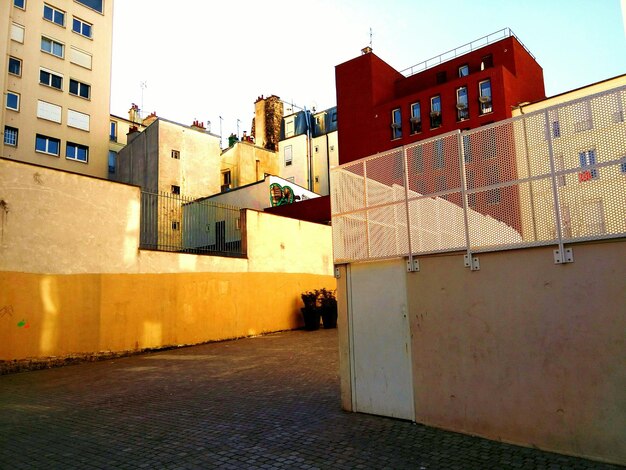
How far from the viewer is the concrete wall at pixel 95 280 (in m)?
10.9

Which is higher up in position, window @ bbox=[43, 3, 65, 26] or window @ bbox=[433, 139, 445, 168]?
window @ bbox=[43, 3, 65, 26]

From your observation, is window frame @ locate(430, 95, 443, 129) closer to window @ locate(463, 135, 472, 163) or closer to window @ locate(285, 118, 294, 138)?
window @ locate(285, 118, 294, 138)

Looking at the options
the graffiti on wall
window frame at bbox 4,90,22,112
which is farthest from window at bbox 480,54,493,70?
window frame at bbox 4,90,22,112

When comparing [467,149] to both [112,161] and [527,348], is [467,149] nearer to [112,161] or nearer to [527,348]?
[527,348]

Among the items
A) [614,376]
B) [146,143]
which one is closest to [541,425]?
[614,376]

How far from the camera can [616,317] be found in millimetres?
4180

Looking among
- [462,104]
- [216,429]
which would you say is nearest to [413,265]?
[216,429]

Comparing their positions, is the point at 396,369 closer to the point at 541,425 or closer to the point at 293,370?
the point at 541,425

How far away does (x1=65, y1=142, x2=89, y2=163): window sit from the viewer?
3161 cm

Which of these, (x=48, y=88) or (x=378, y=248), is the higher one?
(x=48, y=88)

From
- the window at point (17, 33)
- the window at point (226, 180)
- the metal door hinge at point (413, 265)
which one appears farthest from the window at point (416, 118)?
the metal door hinge at point (413, 265)

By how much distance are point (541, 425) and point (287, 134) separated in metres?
41.8

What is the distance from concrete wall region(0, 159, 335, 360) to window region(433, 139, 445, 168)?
33.4 feet

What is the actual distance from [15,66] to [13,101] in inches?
99.9
